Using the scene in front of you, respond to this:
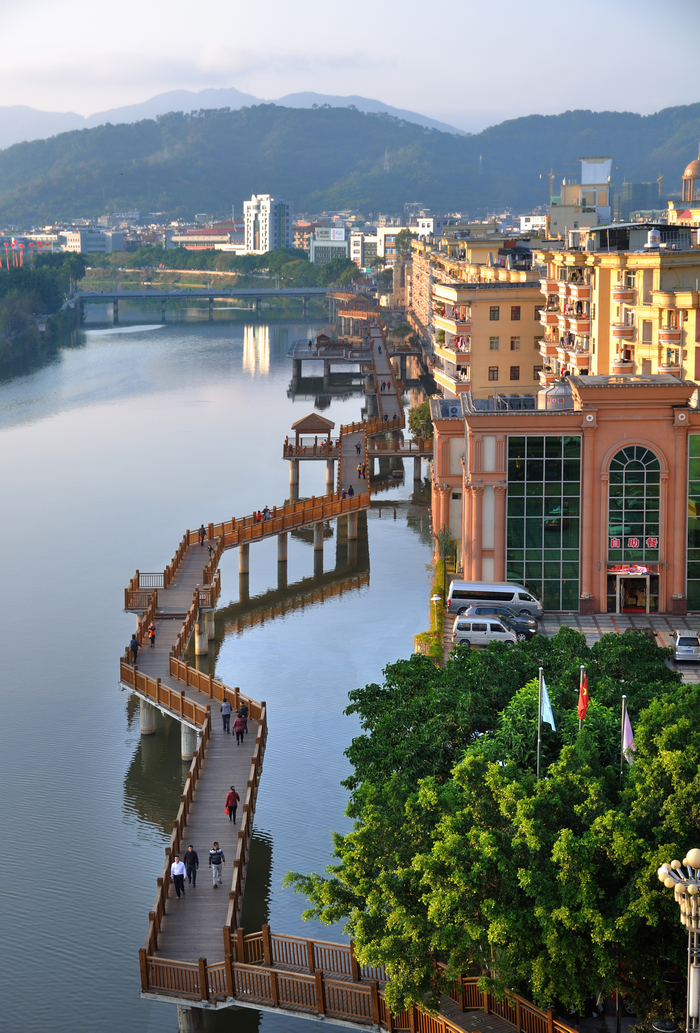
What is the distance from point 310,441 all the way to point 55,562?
131 ft

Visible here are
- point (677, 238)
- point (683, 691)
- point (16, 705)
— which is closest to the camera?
point (683, 691)

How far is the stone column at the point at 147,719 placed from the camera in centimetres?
4512

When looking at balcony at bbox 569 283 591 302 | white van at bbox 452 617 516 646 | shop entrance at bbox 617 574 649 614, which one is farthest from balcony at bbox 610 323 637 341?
white van at bbox 452 617 516 646

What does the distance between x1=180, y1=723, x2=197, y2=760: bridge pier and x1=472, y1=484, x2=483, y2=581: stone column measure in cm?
1366

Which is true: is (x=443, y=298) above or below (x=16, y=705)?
above

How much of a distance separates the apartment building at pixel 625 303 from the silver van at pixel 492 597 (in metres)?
13.3

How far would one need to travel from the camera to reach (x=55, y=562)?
69.1m

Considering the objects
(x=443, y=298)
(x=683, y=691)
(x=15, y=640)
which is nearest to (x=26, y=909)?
(x=683, y=691)

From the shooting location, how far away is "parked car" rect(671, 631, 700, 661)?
44.1 m

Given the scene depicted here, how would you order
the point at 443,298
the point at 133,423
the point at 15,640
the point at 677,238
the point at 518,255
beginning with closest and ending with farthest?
the point at 15,640 < the point at 677,238 < the point at 443,298 < the point at 518,255 < the point at 133,423

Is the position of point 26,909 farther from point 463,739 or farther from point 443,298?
point 443,298

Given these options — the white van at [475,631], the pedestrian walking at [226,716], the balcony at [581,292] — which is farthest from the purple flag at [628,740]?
the balcony at [581,292]

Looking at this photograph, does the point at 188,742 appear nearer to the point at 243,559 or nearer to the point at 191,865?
the point at 191,865

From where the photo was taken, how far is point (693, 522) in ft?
163
